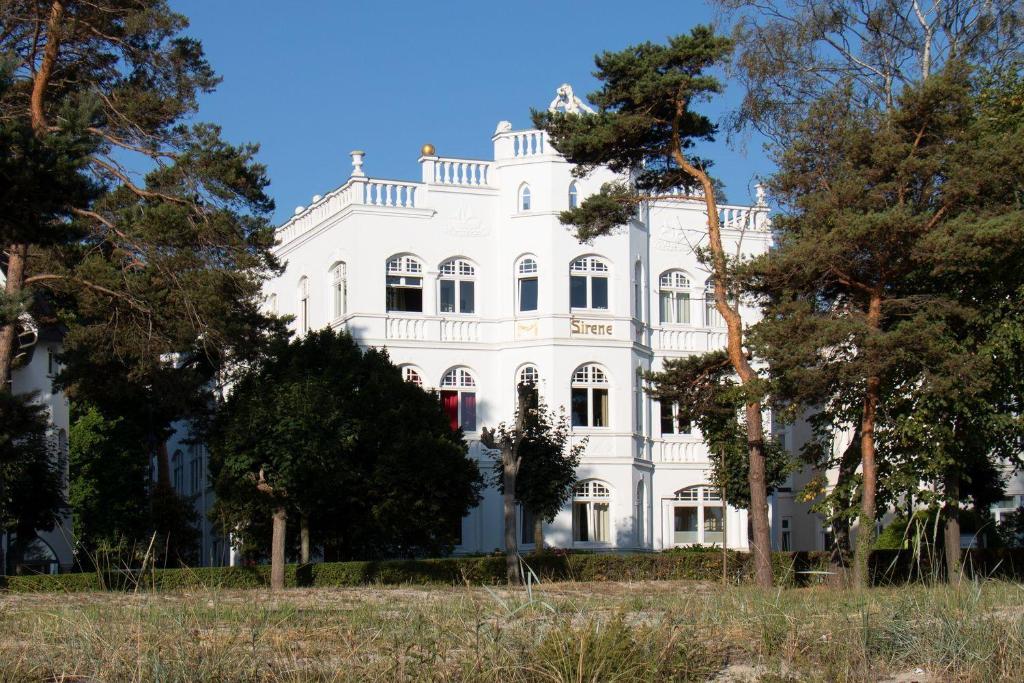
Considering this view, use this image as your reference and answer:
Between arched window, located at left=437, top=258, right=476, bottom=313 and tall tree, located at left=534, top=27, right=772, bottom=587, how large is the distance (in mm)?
14841

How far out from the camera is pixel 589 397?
40.2 meters

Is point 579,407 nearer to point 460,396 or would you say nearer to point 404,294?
point 460,396

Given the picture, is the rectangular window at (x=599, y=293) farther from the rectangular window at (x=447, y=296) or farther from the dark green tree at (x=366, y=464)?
the dark green tree at (x=366, y=464)

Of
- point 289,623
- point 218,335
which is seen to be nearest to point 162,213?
point 218,335

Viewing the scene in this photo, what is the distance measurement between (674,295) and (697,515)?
22.9 ft

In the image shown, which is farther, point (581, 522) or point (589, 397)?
point (589, 397)

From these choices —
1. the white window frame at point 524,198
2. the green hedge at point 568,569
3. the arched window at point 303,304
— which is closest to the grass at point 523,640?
the green hedge at point 568,569

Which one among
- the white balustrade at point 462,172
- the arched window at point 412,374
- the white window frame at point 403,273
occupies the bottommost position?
the arched window at point 412,374

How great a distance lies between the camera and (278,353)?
33.3 meters

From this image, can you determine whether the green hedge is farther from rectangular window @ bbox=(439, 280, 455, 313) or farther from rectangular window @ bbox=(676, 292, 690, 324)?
rectangular window @ bbox=(676, 292, 690, 324)

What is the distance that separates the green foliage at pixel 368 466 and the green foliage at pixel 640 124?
23.8ft

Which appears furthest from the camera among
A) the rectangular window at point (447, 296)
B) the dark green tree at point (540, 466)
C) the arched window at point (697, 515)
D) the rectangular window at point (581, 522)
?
the arched window at point (697, 515)

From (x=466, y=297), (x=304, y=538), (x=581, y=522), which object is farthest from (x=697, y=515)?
(x=304, y=538)

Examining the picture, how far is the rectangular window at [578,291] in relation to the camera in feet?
133
